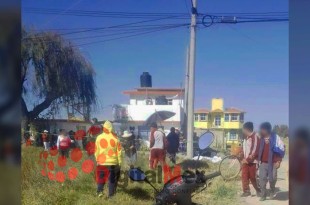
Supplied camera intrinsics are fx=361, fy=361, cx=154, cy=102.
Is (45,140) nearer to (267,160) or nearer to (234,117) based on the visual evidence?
(234,117)

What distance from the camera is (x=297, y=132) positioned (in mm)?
1758

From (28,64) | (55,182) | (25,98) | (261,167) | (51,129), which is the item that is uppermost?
(28,64)

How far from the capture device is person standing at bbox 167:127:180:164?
2.26m

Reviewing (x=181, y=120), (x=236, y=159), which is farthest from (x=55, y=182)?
(x=236, y=159)

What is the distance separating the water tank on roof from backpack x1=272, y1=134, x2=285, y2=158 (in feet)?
2.63

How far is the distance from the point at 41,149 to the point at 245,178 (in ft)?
4.85

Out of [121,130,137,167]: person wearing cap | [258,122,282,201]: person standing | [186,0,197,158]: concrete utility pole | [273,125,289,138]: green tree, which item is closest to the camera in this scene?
[273,125,289,138]: green tree

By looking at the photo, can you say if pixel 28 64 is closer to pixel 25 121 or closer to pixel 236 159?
pixel 25 121

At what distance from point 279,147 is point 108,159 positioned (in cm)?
117

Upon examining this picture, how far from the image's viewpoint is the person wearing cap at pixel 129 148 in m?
2.39

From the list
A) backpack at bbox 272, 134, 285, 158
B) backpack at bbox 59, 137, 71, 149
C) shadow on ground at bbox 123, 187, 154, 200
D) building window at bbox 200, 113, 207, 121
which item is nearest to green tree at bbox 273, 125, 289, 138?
backpack at bbox 272, 134, 285, 158

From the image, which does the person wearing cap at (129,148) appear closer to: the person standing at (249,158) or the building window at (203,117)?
the building window at (203,117)

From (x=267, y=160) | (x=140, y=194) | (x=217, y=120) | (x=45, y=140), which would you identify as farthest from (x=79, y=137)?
(x=267, y=160)

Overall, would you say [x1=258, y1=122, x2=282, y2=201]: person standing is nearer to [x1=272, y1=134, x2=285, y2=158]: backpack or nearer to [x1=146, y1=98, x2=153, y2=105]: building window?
[x1=272, y1=134, x2=285, y2=158]: backpack
